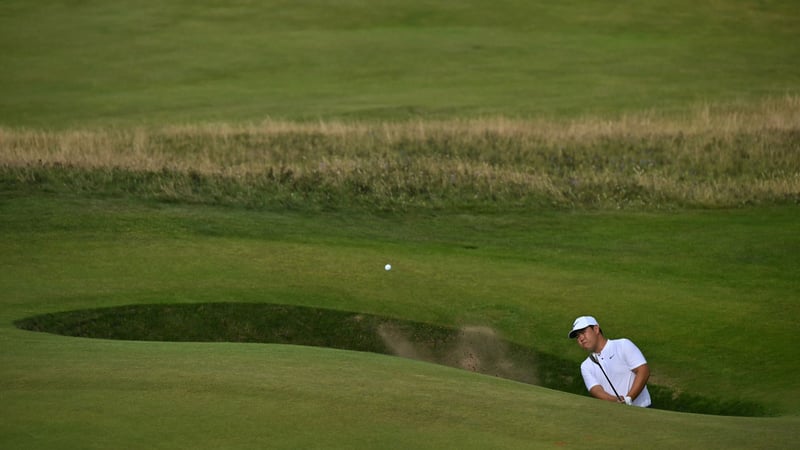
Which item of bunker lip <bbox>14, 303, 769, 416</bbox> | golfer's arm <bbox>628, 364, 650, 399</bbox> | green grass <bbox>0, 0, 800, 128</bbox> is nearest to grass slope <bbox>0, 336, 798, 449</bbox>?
golfer's arm <bbox>628, 364, 650, 399</bbox>

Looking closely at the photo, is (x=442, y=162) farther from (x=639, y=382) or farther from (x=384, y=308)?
(x=639, y=382)

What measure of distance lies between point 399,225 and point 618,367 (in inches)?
386

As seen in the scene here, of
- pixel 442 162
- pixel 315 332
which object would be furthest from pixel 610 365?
pixel 442 162

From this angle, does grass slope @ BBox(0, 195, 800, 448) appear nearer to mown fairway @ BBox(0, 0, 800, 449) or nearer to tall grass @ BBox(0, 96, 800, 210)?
mown fairway @ BBox(0, 0, 800, 449)

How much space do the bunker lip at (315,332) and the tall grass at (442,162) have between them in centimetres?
796

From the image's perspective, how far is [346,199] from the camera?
2298cm

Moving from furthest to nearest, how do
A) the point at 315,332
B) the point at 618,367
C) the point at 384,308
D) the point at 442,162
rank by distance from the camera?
the point at 442,162
the point at 384,308
the point at 315,332
the point at 618,367

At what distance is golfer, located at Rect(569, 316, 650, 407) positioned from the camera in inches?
458

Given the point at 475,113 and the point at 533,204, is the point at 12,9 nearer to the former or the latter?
the point at 475,113

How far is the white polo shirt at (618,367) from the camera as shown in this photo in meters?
11.7

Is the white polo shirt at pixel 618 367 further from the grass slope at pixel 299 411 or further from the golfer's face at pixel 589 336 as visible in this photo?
the grass slope at pixel 299 411

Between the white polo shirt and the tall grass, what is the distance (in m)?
10.9

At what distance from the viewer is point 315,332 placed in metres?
14.5

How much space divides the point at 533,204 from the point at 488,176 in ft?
6.03
